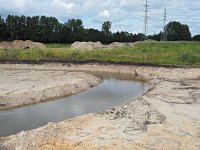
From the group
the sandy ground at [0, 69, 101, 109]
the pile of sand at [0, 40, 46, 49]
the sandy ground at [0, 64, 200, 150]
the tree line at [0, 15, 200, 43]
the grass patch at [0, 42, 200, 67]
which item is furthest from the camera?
the tree line at [0, 15, 200, 43]

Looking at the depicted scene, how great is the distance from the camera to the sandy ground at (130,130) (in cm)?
1387

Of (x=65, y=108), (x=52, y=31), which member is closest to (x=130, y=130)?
(x=65, y=108)

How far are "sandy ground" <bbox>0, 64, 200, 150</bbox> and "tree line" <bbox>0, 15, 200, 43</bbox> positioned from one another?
200 ft

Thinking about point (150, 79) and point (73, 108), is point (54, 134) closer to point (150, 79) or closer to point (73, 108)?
point (73, 108)

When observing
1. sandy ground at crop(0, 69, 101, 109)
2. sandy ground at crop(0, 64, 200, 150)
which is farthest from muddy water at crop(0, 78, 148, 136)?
sandy ground at crop(0, 64, 200, 150)

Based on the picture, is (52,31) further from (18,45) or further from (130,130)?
(130,130)

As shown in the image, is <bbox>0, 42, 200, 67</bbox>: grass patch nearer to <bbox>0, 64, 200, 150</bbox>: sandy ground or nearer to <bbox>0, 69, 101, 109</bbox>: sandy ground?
<bbox>0, 69, 101, 109</bbox>: sandy ground

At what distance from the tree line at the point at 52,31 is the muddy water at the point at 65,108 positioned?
5309cm

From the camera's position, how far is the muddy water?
60.0 ft

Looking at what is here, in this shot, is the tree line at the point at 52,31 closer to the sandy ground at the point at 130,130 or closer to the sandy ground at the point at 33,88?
the sandy ground at the point at 33,88

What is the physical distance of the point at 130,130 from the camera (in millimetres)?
15531

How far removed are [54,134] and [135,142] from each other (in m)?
3.14

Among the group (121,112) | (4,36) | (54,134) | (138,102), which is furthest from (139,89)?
(4,36)

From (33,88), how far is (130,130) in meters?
11.4
